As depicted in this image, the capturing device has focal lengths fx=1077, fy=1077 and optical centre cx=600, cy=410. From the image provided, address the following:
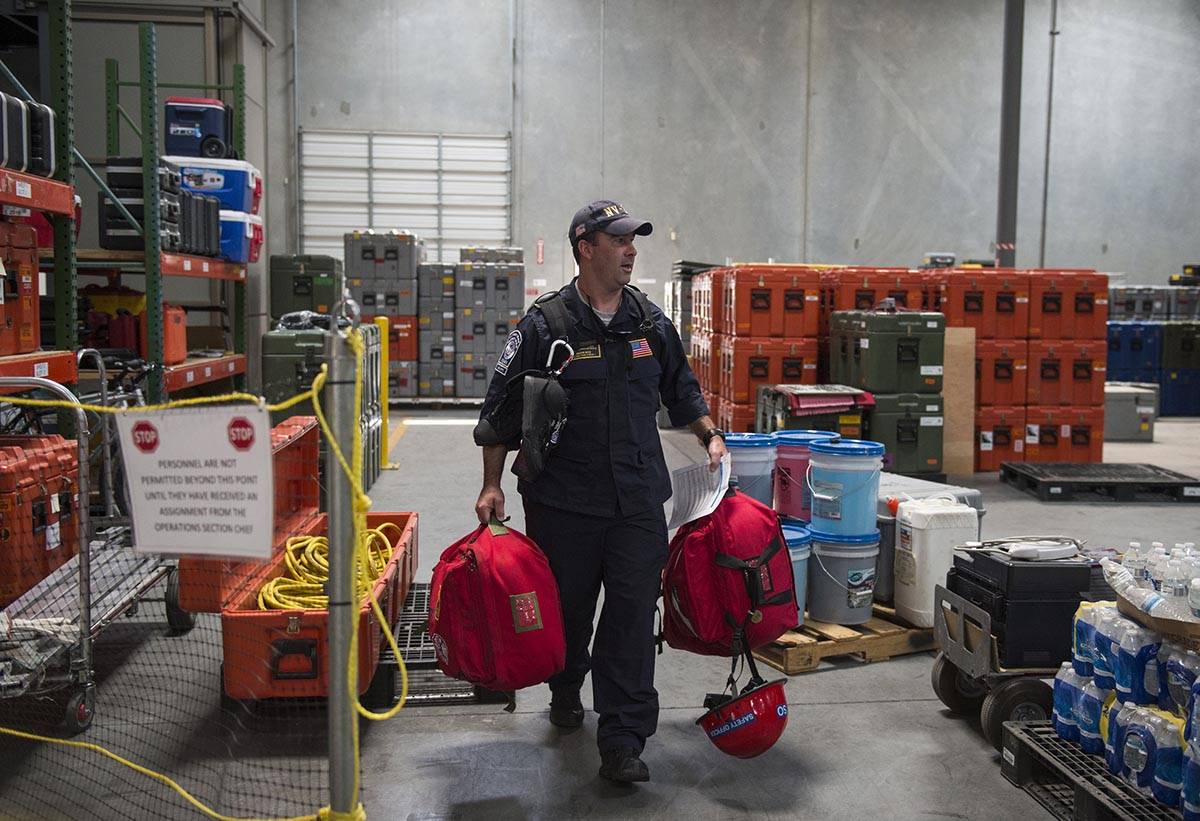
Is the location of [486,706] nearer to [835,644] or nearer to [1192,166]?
[835,644]

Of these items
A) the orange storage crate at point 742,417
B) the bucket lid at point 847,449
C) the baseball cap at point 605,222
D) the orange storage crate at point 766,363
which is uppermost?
the baseball cap at point 605,222

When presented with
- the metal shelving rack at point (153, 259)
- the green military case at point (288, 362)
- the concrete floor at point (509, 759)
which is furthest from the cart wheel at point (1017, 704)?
the metal shelving rack at point (153, 259)

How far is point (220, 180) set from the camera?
10867mm

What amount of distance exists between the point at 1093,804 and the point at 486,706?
2.42m

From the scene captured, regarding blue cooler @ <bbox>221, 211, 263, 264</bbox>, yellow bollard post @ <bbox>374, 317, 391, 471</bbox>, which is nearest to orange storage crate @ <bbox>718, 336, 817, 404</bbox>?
yellow bollard post @ <bbox>374, 317, 391, 471</bbox>

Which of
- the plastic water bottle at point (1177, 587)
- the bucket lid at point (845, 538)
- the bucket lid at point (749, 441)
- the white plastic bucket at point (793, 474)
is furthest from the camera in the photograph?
the white plastic bucket at point (793, 474)

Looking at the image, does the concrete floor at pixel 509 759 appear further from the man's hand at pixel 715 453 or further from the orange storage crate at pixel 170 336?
the orange storage crate at pixel 170 336

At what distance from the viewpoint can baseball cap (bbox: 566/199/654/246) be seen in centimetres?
389

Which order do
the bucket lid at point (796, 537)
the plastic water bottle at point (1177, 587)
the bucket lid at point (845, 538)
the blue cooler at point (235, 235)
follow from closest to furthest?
1. the plastic water bottle at point (1177, 587)
2. the bucket lid at point (796, 537)
3. the bucket lid at point (845, 538)
4. the blue cooler at point (235, 235)

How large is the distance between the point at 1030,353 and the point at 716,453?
27.1ft

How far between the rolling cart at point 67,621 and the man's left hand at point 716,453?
217 cm

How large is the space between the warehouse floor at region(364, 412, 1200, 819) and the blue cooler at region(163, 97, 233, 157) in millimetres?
8231

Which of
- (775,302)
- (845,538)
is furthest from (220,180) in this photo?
(845,538)

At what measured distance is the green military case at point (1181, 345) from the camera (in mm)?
17531
